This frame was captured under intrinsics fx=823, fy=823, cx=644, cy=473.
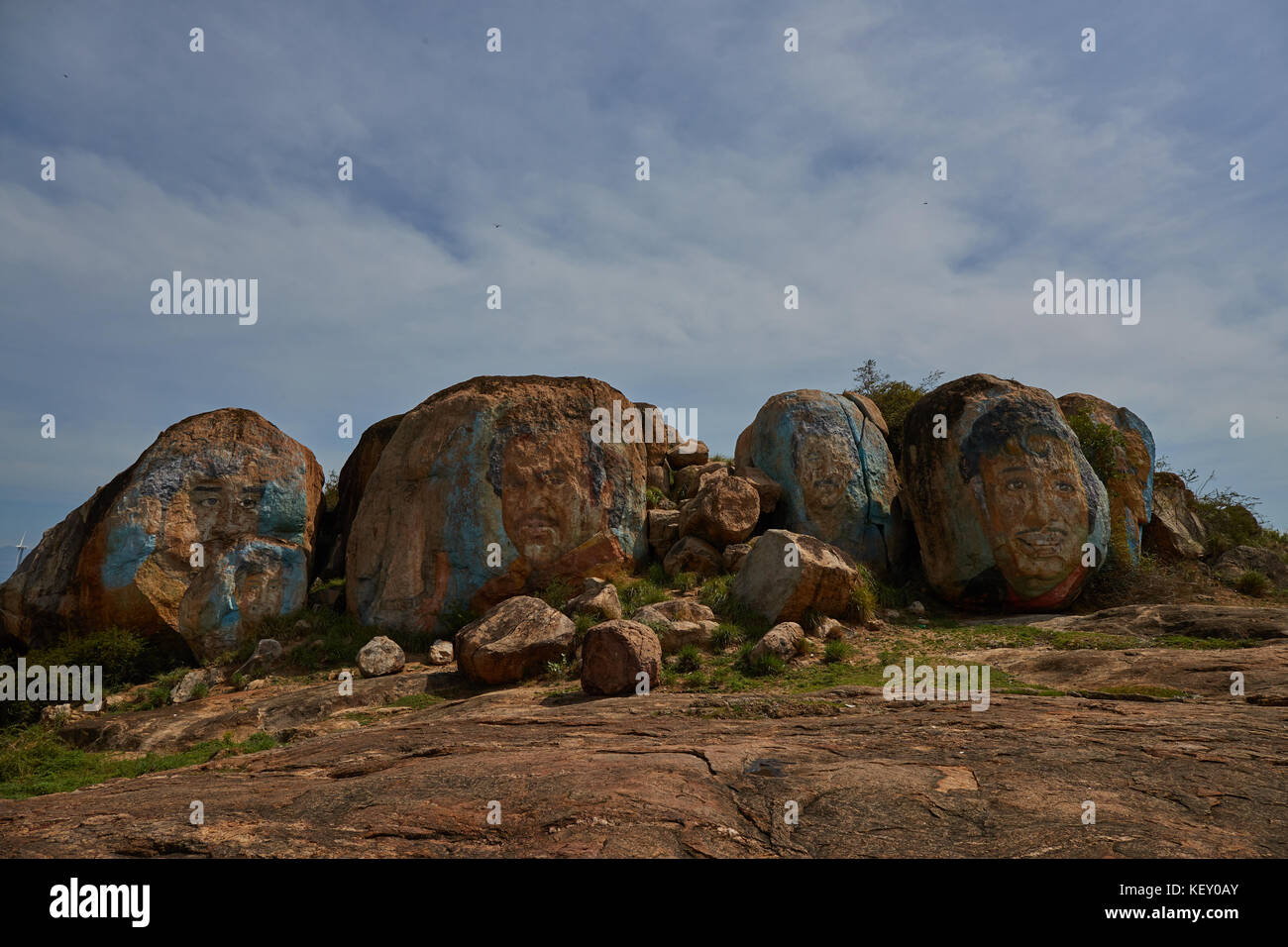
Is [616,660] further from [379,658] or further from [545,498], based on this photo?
[545,498]

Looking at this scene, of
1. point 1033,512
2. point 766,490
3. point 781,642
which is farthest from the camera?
point 766,490

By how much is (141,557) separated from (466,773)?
1075 centimetres

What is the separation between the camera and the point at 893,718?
7.69 meters

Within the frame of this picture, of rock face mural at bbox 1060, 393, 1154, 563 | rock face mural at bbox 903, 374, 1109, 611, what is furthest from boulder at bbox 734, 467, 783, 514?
rock face mural at bbox 1060, 393, 1154, 563

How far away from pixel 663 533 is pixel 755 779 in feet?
32.1

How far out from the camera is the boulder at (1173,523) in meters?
17.7

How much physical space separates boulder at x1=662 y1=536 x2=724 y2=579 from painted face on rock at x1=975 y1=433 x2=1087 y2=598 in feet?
15.5

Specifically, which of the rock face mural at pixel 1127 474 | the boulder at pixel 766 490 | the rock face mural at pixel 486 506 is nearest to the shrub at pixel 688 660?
the rock face mural at pixel 486 506

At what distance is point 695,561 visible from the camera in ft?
48.1

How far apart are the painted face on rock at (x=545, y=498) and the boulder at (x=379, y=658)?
283 cm

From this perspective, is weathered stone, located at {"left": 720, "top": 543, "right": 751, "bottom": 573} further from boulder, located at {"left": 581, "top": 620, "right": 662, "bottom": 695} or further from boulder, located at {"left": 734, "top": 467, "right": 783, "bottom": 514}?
boulder, located at {"left": 581, "top": 620, "right": 662, "bottom": 695}

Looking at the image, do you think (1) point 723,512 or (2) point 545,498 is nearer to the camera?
(2) point 545,498

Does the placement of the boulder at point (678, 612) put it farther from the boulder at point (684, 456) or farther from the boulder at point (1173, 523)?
the boulder at point (1173, 523)

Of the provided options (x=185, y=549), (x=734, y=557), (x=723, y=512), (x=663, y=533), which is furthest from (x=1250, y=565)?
(x=185, y=549)
